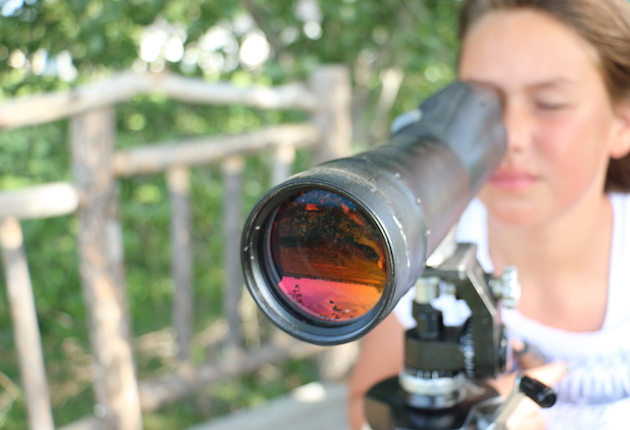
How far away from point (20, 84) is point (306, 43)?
1.38 meters

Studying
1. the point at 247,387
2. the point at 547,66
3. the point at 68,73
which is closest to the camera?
the point at 547,66

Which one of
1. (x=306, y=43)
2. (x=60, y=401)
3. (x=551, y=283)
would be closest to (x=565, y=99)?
(x=551, y=283)

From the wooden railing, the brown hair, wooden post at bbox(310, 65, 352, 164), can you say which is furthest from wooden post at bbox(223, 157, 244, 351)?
the brown hair

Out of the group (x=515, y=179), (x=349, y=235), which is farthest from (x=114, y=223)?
(x=349, y=235)

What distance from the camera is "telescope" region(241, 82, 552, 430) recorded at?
20.7 inches

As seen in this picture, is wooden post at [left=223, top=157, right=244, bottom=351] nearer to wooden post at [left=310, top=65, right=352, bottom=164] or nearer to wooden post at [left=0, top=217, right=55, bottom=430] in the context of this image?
wooden post at [left=310, top=65, right=352, bottom=164]

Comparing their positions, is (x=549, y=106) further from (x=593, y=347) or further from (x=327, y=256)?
(x=327, y=256)

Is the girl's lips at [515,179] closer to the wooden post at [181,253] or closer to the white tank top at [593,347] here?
the white tank top at [593,347]

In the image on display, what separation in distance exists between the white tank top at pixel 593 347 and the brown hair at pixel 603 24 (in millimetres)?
262

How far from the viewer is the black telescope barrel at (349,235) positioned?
506 millimetres

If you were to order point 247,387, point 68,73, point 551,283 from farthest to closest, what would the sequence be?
point 247,387 < point 68,73 < point 551,283

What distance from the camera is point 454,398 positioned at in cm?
74

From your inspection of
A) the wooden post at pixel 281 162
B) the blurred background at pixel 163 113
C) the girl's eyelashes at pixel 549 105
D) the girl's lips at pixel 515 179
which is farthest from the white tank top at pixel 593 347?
the wooden post at pixel 281 162

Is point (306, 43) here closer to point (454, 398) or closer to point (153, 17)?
point (153, 17)
